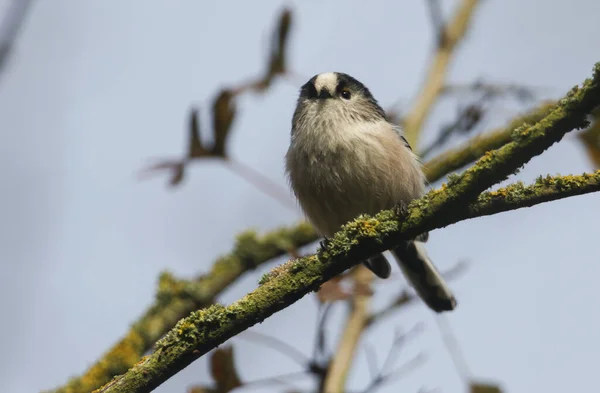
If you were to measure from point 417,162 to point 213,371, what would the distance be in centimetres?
190

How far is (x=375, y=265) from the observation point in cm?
445

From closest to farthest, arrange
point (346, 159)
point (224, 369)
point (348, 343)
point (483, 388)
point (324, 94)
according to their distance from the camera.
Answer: point (224, 369) → point (483, 388) → point (348, 343) → point (346, 159) → point (324, 94)

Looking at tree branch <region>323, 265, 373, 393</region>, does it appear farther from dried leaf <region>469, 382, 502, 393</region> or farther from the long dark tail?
the long dark tail

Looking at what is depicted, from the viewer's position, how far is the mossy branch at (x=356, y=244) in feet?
6.76

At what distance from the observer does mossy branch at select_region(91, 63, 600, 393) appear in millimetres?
2061

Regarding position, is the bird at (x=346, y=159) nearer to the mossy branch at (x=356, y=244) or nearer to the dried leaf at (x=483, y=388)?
the dried leaf at (x=483, y=388)

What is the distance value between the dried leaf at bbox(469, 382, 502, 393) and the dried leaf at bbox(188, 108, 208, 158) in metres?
1.96

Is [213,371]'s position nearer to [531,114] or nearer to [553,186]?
[553,186]

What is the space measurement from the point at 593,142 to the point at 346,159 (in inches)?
49.8

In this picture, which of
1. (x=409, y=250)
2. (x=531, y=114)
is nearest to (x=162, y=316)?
(x=409, y=250)

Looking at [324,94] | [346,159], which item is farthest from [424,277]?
[324,94]

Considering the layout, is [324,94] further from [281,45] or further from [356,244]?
[356,244]

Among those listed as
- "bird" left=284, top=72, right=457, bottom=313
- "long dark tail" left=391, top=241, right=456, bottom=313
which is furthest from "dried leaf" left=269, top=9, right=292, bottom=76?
"long dark tail" left=391, top=241, right=456, bottom=313

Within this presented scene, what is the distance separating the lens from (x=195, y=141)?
13.5ft
